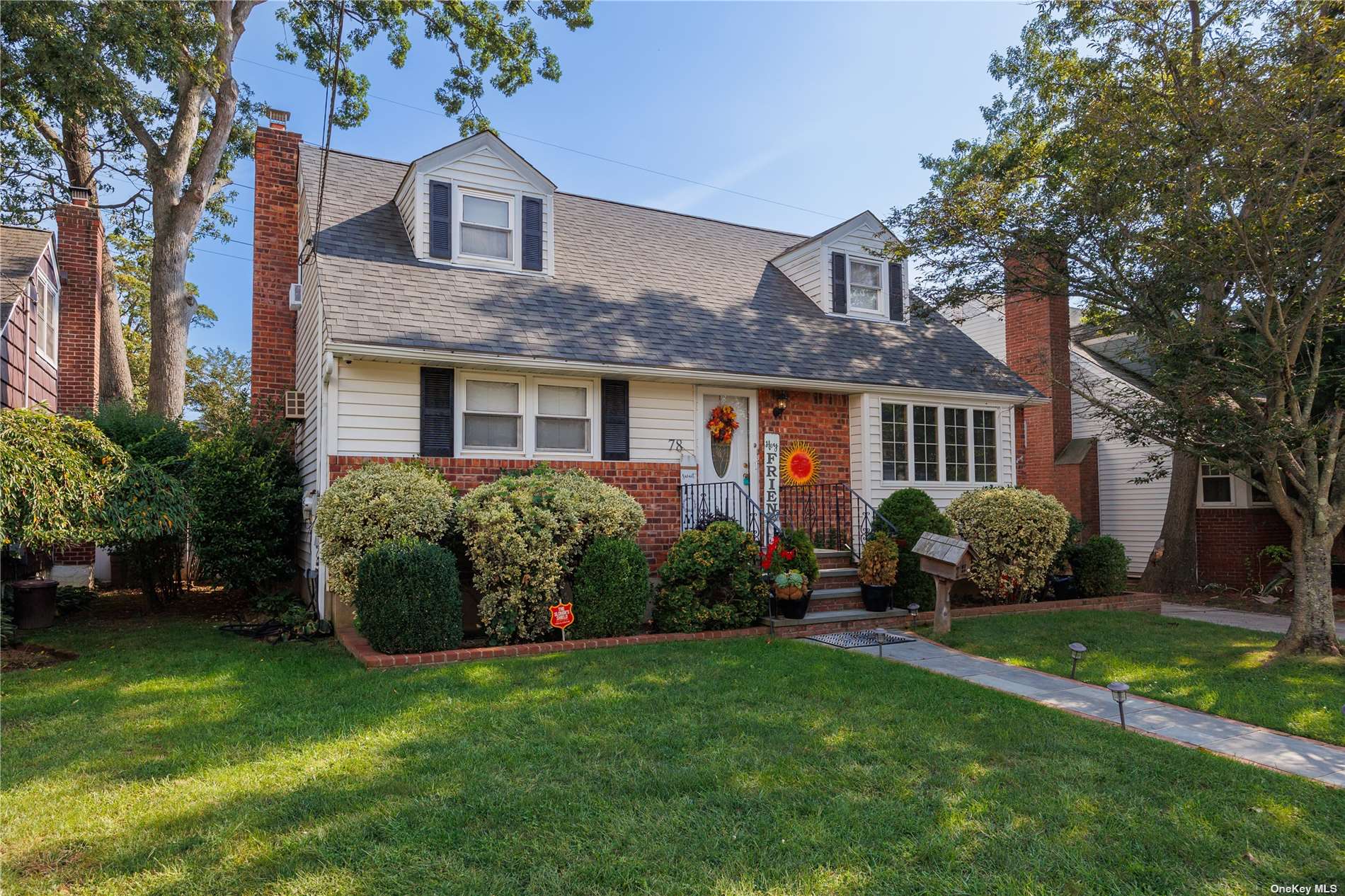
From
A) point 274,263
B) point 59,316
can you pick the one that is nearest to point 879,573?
point 274,263

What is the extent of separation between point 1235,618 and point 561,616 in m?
9.83

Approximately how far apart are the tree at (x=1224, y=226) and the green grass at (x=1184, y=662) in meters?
0.89

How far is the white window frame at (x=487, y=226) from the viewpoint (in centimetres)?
1055

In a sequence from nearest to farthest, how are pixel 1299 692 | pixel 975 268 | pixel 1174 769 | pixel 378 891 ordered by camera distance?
pixel 378 891 → pixel 1174 769 → pixel 1299 692 → pixel 975 268

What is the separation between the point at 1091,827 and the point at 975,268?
8937 mm

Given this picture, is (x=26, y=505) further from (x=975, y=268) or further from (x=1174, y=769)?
(x=975, y=268)

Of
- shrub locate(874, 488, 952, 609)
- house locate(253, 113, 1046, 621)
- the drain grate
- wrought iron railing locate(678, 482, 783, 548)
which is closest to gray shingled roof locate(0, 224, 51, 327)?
house locate(253, 113, 1046, 621)

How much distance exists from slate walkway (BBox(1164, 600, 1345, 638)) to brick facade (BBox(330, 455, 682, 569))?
7.30 m

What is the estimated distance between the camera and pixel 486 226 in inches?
426

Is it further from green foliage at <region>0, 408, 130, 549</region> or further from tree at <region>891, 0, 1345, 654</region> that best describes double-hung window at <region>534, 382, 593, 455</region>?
tree at <region>891, 0, 1345, 654</region>

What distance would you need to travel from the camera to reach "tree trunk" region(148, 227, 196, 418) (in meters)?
13.9

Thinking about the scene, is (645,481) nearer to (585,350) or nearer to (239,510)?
(585,350)

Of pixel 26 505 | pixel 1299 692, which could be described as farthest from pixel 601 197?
pixel 1299 692

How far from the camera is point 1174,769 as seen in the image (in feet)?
14.2
